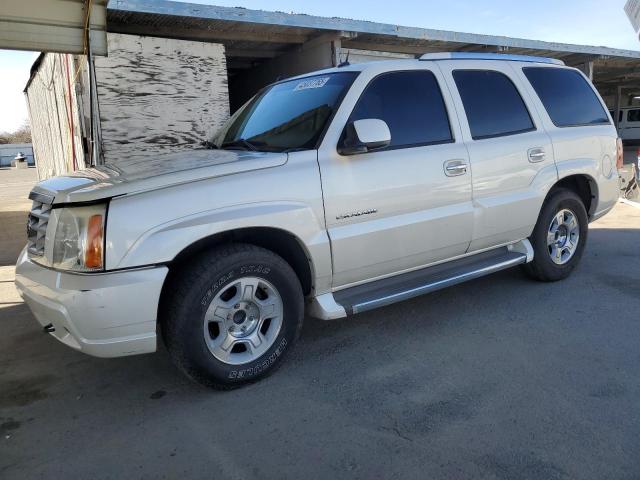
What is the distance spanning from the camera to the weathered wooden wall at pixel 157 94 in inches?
266

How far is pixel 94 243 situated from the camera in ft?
9.15

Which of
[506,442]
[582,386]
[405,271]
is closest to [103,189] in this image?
[405,271]

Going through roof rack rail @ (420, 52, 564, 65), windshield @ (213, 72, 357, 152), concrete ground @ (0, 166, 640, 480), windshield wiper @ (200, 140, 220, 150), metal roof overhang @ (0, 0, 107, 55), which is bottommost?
concrete ground @ (0, 166, 640, 480)

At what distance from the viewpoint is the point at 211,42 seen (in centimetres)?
801

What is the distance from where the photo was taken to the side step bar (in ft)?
11.9

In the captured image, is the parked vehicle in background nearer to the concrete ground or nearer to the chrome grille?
the concrete ground

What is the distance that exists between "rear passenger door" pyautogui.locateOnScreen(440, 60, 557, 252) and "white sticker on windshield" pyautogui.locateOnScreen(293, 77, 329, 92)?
1045mm

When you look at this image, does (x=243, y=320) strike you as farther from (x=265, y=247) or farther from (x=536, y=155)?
(x=536, y=155)

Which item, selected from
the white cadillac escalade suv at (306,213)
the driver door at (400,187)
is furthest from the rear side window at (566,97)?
the driver door at (400,187)

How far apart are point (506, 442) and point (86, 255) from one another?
240 cm

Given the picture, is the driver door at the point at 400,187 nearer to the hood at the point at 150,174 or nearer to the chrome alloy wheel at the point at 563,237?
the hood at the point at 150,174

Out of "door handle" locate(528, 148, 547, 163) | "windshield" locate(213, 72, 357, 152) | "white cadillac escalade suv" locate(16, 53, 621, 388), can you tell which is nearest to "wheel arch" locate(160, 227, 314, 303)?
"white cadillac escalade suv" locate(16, 53, 621, 388)

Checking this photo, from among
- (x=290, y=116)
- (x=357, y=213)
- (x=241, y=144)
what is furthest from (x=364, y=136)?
(x=241, y=144)

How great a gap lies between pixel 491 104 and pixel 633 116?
3074 centimetres
